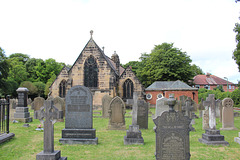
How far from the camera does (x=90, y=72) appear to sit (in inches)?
1069

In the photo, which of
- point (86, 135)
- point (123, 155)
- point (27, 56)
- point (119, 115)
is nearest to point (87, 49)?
point (119, 115)

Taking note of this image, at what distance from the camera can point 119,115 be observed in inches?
468

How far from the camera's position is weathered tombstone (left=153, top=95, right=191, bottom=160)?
17.5ft

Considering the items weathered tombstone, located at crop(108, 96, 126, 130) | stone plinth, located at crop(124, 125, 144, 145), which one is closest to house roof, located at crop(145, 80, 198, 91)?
weathered tombstone, located at crop(108, 96, 126, 130)

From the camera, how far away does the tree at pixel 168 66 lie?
42.1 meters

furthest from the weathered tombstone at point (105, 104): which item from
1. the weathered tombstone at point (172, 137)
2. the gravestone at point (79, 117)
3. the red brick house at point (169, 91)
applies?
the red brick house at point (169, 91)

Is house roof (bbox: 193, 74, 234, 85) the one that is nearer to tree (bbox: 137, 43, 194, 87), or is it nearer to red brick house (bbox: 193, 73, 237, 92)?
red brick house (bbox: 193, 73, 237, 92)

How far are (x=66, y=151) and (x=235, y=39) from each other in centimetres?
2343

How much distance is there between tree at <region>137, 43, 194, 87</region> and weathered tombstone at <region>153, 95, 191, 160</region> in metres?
37.2

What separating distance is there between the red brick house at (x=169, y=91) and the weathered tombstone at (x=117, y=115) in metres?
21.5

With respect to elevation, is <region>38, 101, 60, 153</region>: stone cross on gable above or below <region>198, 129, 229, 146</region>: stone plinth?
above

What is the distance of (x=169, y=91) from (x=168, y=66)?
11.7 m

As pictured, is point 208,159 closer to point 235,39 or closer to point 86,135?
point 86,135

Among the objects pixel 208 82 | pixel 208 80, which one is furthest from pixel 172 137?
pixel 208 80
